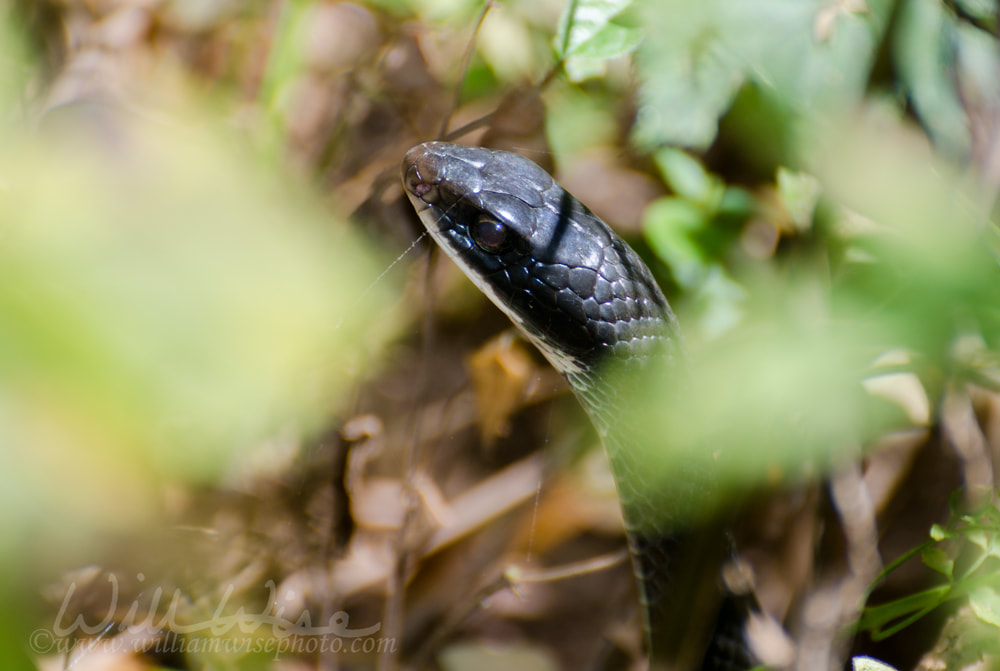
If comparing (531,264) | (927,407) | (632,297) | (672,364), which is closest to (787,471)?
(927,407)

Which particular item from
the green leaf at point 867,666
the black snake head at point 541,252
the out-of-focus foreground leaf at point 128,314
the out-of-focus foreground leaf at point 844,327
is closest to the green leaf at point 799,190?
the out-of-focus foreground leaf at point 844,327

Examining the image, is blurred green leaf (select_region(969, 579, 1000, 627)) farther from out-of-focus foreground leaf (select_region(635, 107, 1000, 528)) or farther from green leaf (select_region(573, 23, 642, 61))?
green leaf (select_region(573, 23, 642, 61))

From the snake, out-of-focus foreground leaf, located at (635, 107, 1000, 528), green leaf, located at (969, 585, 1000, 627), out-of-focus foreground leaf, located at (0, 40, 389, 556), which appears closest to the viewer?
out-of-focus foreground leaf, located at (0, 40, 389, 556)

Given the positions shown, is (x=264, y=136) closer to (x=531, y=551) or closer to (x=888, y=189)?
(x=531, y=551)

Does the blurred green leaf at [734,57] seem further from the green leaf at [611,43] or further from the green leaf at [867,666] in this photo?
the green leaf at [867,666]

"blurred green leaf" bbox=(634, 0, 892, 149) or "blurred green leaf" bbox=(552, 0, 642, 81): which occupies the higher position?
"blurred green leaf" bbox=(552, 0, 642, 81)

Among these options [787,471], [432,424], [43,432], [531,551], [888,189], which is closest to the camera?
[43,432]

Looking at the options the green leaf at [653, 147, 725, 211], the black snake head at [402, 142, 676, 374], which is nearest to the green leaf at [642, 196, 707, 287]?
the green leaf at [653, 147, 725, 211]

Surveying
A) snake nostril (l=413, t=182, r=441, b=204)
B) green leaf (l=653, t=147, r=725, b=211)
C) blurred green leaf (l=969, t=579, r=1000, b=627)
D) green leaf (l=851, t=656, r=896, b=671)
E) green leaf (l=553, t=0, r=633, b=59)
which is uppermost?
green leaf (l=553, t=0, r=633, b=59)

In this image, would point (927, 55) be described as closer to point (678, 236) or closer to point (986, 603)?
point (678, 236)
